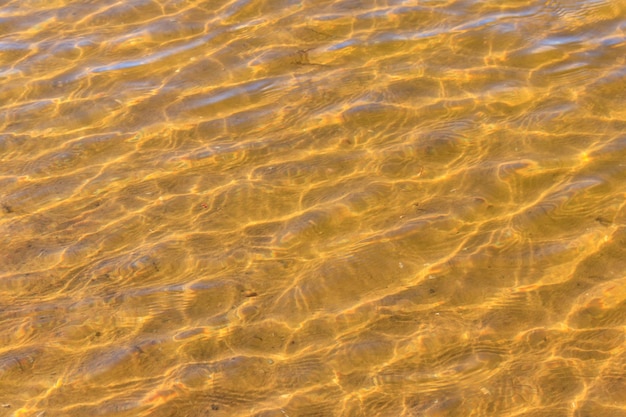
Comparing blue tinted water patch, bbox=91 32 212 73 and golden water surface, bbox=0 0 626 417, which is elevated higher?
blue tinted water patch, bbox=91 32 212 73

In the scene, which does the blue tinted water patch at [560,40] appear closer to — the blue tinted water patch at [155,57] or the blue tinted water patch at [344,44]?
the blue tinted water patch at [344,44]

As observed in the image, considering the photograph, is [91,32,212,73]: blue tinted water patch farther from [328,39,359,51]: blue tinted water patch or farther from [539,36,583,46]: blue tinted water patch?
[539,36,583,46]: blue tinted water patch

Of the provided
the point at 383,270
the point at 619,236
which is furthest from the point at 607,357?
the point at 383,270

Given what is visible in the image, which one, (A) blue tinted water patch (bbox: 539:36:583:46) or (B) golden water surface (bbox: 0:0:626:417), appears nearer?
(B) golden water surface (bbox: 0:0:626:417)

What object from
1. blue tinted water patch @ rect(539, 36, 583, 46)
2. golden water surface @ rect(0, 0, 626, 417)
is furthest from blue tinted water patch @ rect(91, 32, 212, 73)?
blue tinted water patch @ rect(539, 36, 583, 46)

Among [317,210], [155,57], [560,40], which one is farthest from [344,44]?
[317,210]

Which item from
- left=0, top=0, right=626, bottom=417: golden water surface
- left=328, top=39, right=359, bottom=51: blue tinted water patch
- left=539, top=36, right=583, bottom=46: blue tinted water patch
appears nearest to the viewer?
left=0, top=0, right=626, bottom=417: golden water surface

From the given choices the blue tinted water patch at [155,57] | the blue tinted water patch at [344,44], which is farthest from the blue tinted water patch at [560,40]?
the blue tinted water patch at [155,57]

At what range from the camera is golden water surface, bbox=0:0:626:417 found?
12.7 feet

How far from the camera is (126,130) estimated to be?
5.59 m

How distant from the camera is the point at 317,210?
4.76 meters

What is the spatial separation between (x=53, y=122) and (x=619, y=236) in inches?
140

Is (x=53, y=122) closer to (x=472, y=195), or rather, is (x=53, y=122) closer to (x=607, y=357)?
(x=472, y=195)

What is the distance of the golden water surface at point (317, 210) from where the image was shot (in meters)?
3.86
